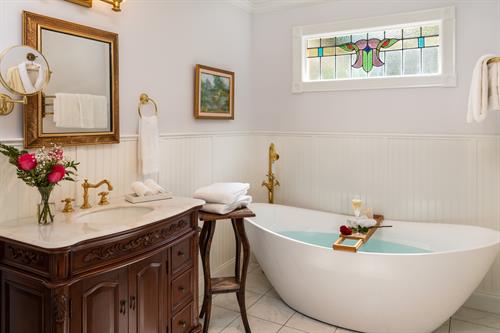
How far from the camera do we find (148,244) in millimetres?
1949

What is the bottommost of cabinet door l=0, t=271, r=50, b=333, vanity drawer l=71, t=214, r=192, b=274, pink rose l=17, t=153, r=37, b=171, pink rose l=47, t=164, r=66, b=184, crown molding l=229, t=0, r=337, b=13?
cabinet door l=0, t=271, r=50, b=333

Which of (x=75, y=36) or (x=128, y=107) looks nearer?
(x=75, y=36)

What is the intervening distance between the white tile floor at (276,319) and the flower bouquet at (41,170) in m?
1.49

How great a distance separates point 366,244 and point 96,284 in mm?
2219

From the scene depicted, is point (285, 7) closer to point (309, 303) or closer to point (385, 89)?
point (385, 89)

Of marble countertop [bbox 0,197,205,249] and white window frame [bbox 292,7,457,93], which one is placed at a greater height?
white window frame [bbox 292,7,457,93]

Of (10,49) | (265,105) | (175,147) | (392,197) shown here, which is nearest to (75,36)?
(10,49)

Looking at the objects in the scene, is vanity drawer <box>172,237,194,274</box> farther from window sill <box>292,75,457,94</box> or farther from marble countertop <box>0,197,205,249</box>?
window sill <box>292,75,457,94</box>

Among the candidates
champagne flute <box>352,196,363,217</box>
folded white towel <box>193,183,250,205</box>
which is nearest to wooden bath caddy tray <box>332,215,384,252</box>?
champagne flute <box>352,196,363,217</box>

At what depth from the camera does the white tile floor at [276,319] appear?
2.74 meters

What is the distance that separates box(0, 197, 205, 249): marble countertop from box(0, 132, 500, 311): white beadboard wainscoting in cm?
32

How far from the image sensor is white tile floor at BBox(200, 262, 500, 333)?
2.74 metres

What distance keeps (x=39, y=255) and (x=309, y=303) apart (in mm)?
1893

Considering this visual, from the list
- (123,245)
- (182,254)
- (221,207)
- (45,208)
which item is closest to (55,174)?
(45,208)
